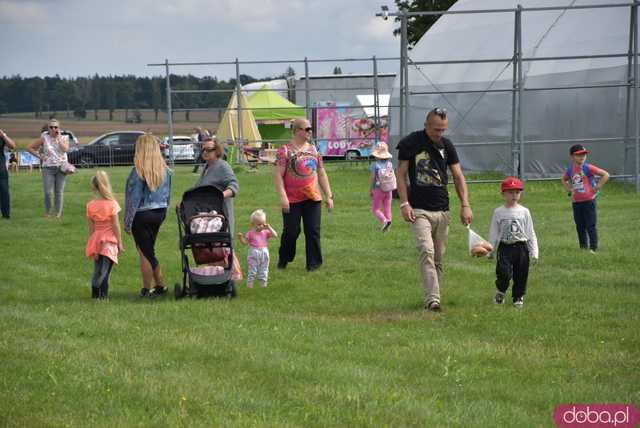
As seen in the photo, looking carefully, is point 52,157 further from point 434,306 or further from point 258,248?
point 434,306

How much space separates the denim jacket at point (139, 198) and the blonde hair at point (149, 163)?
0.06 meters

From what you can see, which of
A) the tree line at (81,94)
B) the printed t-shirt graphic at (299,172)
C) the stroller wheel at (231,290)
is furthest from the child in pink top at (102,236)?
the tree line at (81,94)

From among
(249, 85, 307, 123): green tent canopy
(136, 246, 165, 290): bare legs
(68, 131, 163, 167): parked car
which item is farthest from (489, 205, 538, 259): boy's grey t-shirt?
(68, 131, 163, 167): parked car

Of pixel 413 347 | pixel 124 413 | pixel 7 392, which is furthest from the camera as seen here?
pixel 413 347

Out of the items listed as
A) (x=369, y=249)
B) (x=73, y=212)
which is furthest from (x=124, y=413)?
(x=73, y=212)

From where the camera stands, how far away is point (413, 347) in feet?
27.7

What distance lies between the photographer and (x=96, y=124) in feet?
245

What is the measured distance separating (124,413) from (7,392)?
102 cm

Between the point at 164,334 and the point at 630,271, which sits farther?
the point at 630,271

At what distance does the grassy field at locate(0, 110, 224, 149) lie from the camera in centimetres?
6438

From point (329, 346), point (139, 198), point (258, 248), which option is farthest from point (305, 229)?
point (329, 346)

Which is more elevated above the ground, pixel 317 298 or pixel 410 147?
pixel 410 147

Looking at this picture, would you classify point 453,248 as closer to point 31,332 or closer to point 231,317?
point 231,317

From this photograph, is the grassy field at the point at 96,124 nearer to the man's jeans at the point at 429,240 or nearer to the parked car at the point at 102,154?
the parked car at the point at 102,154
